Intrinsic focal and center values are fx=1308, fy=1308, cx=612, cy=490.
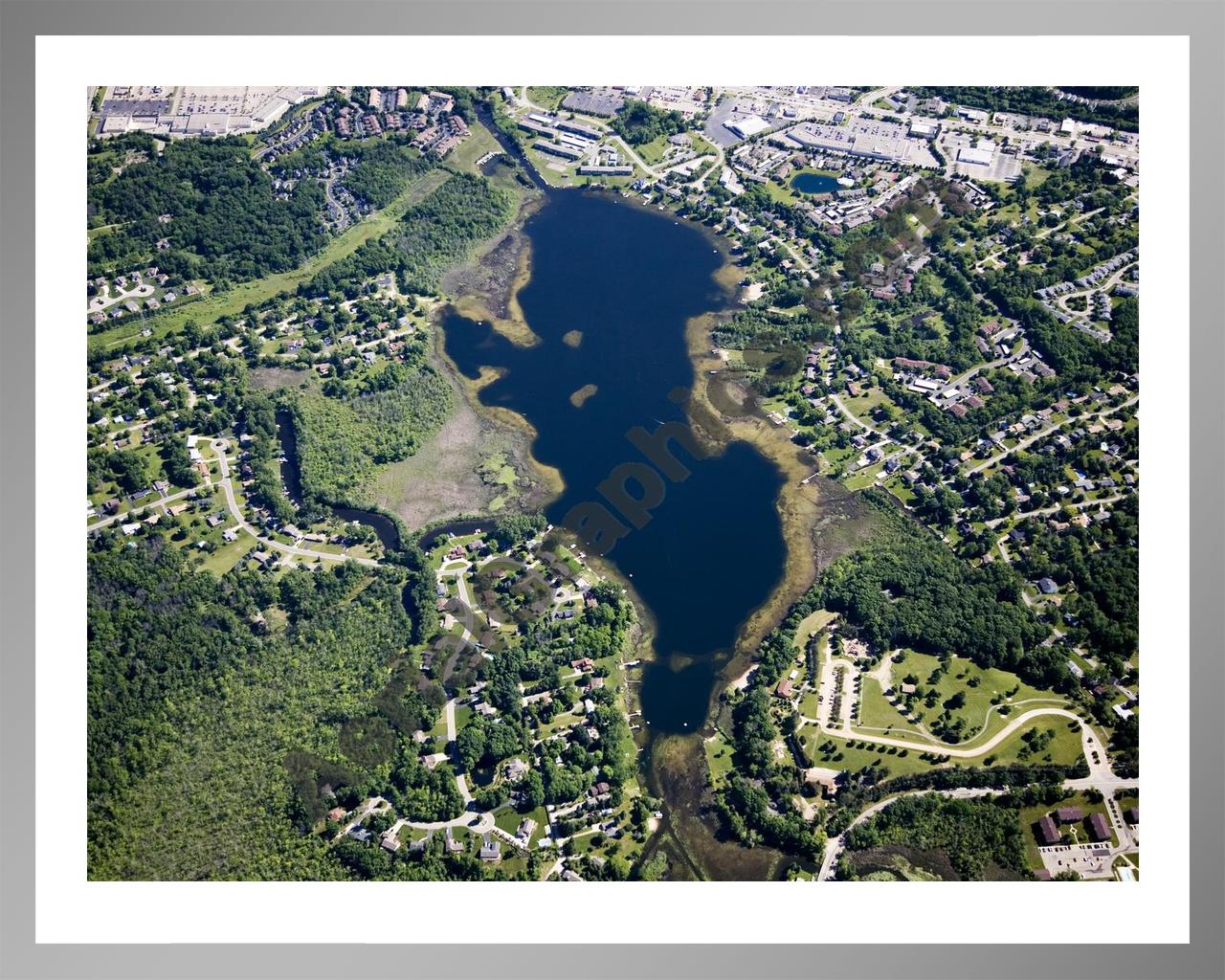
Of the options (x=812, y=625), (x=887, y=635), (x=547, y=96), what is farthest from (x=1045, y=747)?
(x=547, y=96)

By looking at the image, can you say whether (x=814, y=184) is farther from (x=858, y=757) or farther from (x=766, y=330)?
(x=858, y=757)

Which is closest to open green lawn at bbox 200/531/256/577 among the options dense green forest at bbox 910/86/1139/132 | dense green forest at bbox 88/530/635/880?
dense green forest at bbox 88/530/635/880

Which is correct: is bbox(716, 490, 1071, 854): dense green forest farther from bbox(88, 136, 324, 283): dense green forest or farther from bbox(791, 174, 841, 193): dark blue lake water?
bbox(88, 136, 324, 283): dense green forest

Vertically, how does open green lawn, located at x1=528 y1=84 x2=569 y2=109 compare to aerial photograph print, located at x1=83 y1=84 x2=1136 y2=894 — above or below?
above
